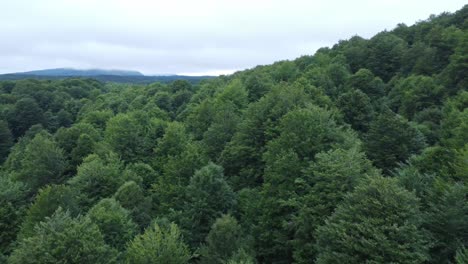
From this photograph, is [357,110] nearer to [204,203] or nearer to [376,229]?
[204,203]

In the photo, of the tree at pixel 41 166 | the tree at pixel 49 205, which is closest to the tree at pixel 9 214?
the tree at pixel 49 205

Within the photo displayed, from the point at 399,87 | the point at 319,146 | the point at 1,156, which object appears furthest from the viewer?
the point at 1,156

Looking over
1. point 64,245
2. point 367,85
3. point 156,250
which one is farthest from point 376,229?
point 367,85

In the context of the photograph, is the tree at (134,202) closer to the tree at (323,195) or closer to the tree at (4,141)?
the tree at (323,195)

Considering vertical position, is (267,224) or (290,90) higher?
(290,90)

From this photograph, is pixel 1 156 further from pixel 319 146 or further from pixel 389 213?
pixel 389 213

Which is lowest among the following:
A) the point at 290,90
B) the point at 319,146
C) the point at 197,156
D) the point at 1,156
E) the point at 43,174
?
the point at 1,156

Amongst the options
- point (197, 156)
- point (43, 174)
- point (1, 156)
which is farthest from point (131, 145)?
point (1, 156)
